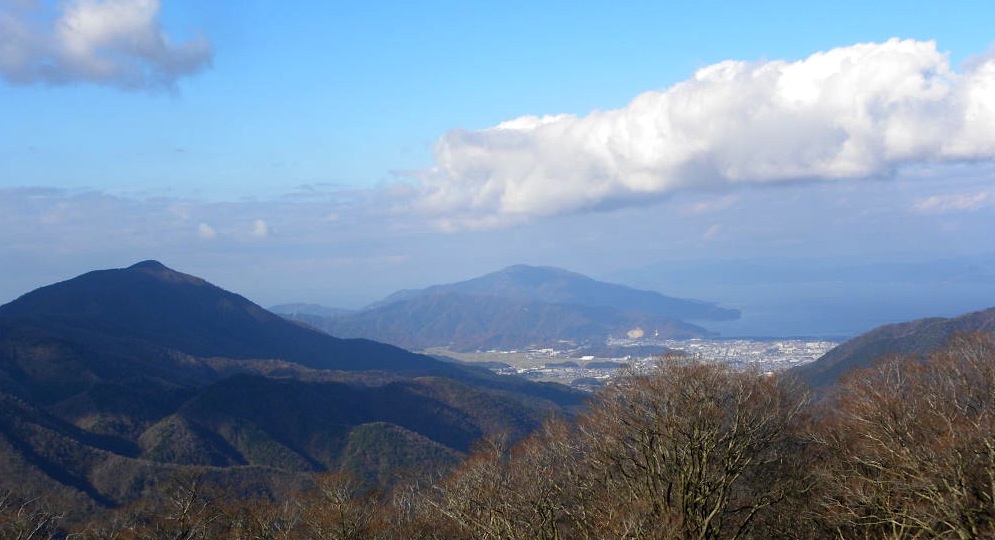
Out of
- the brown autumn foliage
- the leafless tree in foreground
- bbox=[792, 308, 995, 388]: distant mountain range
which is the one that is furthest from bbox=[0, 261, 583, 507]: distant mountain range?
the leafless tree in foreground

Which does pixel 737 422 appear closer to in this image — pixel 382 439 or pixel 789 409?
pixel 789 409

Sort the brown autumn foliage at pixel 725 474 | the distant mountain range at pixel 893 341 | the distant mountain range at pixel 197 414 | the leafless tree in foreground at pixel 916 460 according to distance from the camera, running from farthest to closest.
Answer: the distant mountain range at pixel 893 341 → the distant mountain range at pixel 197 414 → the brown autumn foliage at pixel 725 474 → the leafless tree in foreground at pixel 916 460

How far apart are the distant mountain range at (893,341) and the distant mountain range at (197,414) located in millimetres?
38317

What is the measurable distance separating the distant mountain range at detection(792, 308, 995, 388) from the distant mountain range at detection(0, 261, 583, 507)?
38317mm

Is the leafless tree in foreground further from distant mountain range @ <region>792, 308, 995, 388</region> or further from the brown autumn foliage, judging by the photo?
distant mountain range @ <region>792, 308, 995, 388</region>

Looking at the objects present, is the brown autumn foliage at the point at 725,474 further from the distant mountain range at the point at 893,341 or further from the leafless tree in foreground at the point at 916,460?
the distant mountain range at the point at 893,341

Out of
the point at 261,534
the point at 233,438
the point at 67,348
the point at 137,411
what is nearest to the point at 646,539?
the point at 261,534

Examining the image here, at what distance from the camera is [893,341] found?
114500 mm

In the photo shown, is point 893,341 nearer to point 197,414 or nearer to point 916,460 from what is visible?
point 197,414

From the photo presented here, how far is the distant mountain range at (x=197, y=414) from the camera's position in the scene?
78.9 m

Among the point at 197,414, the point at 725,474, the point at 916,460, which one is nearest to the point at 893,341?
the point at 197,414

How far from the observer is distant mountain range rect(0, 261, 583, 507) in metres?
78.9

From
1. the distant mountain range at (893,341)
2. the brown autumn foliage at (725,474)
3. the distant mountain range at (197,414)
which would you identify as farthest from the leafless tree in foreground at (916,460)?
the distant mountain range at (893,341)

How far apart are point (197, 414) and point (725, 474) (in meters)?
94.7
